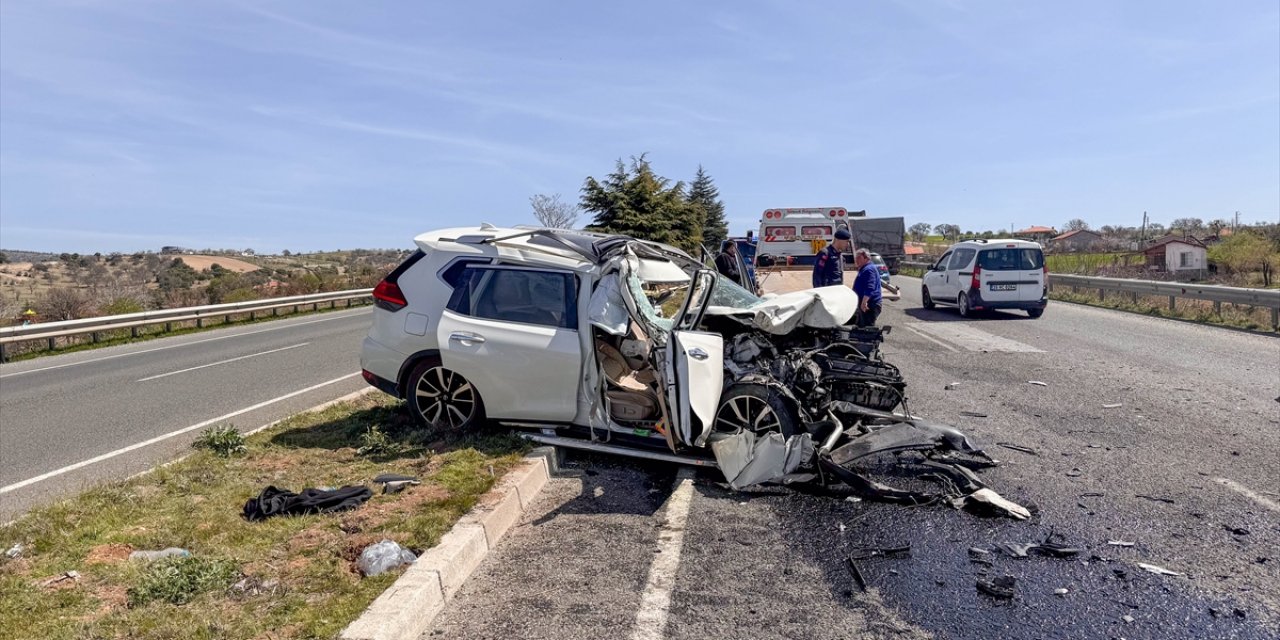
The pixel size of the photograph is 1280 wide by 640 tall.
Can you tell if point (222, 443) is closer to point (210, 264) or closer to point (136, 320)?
point (136, 320)

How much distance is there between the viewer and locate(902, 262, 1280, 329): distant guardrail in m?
15.5

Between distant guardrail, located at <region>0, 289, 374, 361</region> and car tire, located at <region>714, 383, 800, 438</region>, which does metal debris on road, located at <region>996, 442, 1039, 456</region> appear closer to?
car tire, located at <region>714, 383, 800, 438</region>

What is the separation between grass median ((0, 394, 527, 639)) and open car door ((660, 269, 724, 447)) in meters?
1.27

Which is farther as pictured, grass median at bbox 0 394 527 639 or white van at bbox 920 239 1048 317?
white van at bbox 920 239 1048 317

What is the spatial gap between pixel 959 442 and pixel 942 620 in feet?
8.99

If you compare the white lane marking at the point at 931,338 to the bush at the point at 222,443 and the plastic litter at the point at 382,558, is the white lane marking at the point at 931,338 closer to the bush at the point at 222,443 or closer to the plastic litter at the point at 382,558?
the bush at the point at 222,443

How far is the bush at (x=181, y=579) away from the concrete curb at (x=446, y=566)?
90 cm

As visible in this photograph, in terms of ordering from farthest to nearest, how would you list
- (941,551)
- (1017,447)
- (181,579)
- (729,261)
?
(729,261), (1017,447), (941,551), (181,579)

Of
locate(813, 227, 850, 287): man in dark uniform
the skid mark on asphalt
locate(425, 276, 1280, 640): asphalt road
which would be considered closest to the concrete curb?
locate(425, 276, 1280, 640): asphalt road

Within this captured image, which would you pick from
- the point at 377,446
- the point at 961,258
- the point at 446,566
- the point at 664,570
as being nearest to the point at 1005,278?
the point at 961,258

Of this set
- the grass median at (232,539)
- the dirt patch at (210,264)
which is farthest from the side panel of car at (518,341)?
the dirt patch at (210,264)

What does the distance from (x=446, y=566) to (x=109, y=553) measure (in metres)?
1.94

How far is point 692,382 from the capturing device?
569 centimetres

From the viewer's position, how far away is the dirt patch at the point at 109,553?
4.39m
